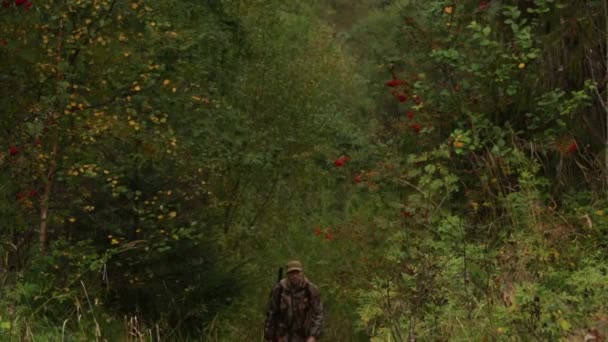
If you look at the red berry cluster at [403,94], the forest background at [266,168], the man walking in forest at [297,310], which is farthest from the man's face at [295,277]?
the red berry cluster at [403,94]

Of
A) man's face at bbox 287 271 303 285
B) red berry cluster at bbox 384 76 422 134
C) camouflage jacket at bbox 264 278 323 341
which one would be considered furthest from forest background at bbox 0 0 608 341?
man's face at bbox 287 271 303 285

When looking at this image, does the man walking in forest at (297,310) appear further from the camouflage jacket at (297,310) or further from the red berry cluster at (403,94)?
the red berry cluster at (403,94)

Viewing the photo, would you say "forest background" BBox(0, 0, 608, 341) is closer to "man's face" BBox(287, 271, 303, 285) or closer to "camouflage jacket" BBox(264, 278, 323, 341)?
"camouflage jacket" BBox(264, 278, 323, 341)

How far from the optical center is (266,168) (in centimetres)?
1995

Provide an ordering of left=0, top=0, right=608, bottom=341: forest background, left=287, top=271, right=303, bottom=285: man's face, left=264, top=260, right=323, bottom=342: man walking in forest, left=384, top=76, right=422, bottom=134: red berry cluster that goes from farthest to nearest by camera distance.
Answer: left=384, top=76, right=422, bottom=134: red berry cluster < left=264, top=260, right=323, bottom=342: man walking in forest < left=287, top=271, right=303, bottom=285: man's face < left=0, top=0, right=608, bottom=341: forest background

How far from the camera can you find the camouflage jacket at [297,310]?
1211 cm

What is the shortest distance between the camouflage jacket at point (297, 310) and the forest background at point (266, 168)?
75 cm

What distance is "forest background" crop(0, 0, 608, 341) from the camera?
28.0 ft

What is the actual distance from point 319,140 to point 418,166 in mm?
7112

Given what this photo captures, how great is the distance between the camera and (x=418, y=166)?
14.3 metres

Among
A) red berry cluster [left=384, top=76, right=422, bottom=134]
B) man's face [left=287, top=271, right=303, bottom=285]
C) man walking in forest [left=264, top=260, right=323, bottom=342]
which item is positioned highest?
red berry cluster [left=384, top=76, right=422, bottom=134]

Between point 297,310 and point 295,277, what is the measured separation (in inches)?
18.1

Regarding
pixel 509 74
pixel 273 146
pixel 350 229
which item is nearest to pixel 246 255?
pixel 273 146

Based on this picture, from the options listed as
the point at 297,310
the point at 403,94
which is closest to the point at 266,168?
the point at 403,94
